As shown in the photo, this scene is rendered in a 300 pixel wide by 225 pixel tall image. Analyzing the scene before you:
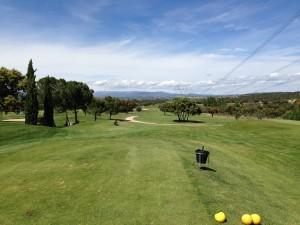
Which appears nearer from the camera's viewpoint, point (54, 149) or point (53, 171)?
point (53, 171)

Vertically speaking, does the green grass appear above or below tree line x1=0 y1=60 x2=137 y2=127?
below

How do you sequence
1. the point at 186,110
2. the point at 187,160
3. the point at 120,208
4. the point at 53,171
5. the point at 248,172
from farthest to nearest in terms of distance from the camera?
the point at 186,110, the point at 248,172, the point at 187,160, the point at 53,171, the point at 120,208

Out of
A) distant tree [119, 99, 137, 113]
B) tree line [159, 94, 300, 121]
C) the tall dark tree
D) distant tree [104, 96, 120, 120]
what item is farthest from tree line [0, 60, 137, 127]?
distant tree [119, 99, 137, 113]

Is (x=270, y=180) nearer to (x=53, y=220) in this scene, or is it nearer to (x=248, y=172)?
(x=248, y=172)

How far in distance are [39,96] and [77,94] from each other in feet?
36.3

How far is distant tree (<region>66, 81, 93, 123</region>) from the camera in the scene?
8169cm

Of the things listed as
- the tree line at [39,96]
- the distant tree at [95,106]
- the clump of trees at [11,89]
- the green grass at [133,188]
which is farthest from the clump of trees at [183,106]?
the green grass at [133,188]

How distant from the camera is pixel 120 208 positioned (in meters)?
12.3

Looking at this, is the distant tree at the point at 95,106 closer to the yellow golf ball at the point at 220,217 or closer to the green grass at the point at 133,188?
the green grass at the point at 133,188

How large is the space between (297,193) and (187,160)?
674 centimetres

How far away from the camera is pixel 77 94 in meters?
82.8

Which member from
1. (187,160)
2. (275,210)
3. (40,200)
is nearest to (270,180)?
(187,160)

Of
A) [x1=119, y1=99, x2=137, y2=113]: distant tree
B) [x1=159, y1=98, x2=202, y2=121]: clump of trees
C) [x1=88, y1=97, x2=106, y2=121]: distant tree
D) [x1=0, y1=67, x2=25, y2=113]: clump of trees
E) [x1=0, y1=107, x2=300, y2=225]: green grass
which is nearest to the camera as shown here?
[x1=0, y1=107, x2=300, y2=225]: green grass

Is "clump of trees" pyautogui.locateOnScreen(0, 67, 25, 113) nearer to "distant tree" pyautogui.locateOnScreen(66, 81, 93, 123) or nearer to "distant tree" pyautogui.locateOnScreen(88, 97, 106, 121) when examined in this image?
"distant tree" pyautogui.locateOnScreen(66, 81, 93, 123)
